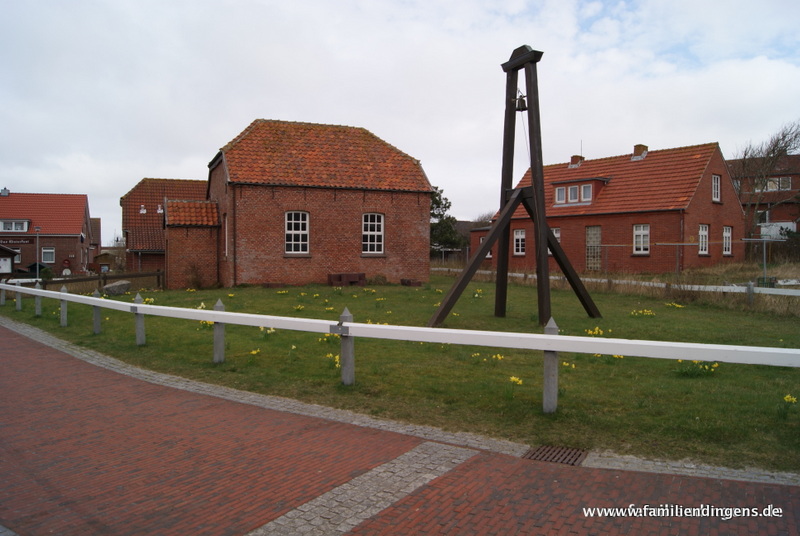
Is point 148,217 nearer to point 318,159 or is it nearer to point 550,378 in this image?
point 318,159

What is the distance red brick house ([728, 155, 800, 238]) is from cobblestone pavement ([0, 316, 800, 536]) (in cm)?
4091

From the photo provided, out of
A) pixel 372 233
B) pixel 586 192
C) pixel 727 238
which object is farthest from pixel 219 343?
pixel 727 238

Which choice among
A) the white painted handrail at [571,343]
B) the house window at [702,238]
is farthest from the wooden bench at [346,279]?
the house window at [702,238]

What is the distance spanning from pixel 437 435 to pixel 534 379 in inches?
95.4

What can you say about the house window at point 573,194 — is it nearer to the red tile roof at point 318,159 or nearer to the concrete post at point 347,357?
the red tile roof at point 318,159

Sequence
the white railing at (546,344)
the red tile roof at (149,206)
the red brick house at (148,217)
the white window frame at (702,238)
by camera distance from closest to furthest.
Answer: the white railing at (546,344), the white window frame at (702,238), the red brick house at (148,217), the red tile roof at (149,206)

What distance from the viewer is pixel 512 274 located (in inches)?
1081

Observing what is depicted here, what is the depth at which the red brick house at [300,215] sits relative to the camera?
24.4 meters

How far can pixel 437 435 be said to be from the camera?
583 centimetres

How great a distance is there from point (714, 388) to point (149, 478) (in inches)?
242

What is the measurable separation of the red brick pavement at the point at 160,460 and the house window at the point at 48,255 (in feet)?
190

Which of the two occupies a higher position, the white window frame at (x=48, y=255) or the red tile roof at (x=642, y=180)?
the red tile roof at (x=642, y=180)

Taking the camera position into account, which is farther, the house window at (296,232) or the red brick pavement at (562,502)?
the house window at (296,232)

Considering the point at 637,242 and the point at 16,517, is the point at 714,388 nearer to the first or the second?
the point at 16,517
